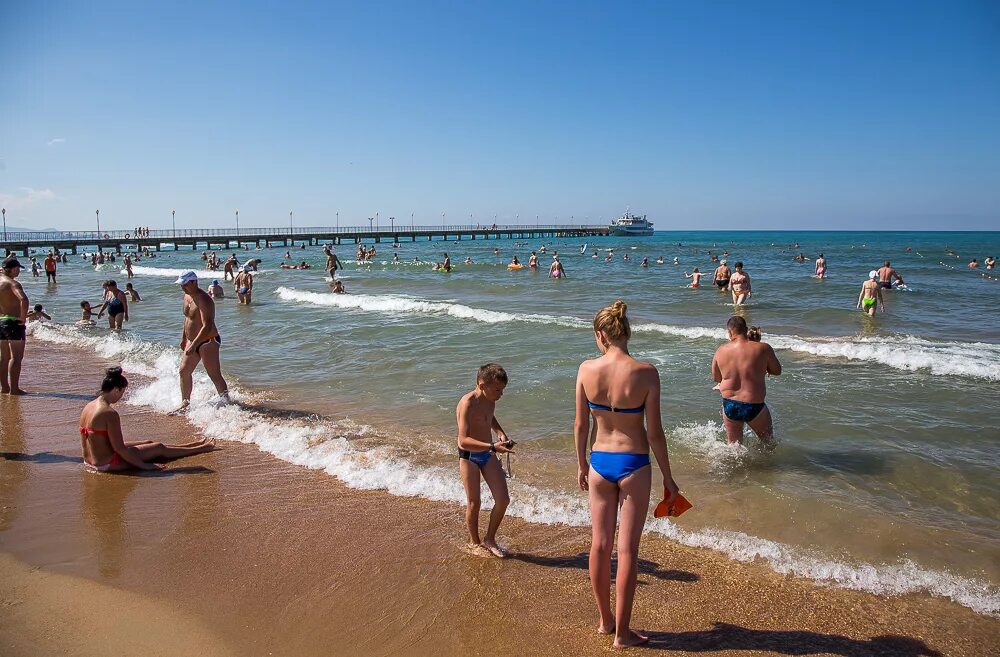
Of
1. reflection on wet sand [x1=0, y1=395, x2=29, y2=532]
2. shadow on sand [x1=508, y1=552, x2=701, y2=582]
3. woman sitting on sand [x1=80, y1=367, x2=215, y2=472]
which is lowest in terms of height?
shadow on sand [x1=508, y1=552, x2=701, y2=582]

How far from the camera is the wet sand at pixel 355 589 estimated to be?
316 cm

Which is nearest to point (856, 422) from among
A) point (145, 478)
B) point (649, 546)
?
point (649, 546)

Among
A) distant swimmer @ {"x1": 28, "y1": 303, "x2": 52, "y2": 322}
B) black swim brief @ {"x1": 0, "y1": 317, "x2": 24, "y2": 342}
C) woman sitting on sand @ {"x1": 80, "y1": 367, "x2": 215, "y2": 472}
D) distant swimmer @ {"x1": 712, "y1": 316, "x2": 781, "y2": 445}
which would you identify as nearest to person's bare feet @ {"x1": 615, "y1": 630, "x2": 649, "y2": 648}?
distant swimmer @ {"x1": 712, "y1": 316, "x2": 781, "y2": 445}

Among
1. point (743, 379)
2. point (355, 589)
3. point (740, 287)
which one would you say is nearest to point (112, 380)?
point (355, 589)

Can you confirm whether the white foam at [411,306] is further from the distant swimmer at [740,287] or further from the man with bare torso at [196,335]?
the man with bare torso at [196,335]

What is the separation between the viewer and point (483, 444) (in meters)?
3.82

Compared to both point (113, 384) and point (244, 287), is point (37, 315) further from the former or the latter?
point (113, 384)

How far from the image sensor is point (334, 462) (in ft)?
18.8

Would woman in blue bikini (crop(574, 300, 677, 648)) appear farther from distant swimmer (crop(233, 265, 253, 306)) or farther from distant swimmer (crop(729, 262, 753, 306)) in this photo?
distant swimmer (crop(233, 265, 253, 306))

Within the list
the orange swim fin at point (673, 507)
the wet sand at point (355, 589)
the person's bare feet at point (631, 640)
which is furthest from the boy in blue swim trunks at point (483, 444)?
the person's bare feet at point (631, 640)

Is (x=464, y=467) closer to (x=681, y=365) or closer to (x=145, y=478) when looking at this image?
(x=145, y=478)

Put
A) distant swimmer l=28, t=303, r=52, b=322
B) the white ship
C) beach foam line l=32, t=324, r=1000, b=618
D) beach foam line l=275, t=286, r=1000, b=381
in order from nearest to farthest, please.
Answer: beach foam line l=32, t=324, r=1000, b=618, beach foam line l=275, t=286, r=1000, b=381, distant swimmer l=28, t=303, r=52, b=322, the white ship

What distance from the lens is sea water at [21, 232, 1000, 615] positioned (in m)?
4.42

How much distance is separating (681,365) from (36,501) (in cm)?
850
